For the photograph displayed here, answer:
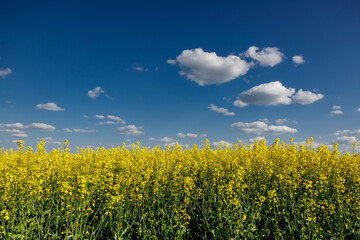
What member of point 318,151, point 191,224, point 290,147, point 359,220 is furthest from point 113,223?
point 318,151

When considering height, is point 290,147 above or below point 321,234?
above

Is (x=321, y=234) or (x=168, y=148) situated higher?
(x=168, y=148)

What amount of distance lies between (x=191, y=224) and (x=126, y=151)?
662cm

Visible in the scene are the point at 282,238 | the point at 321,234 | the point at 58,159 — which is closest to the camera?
the point at 282,238

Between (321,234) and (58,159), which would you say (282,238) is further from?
(58,159)

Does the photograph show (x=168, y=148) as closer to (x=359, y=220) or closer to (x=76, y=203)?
(x=76, y=203)

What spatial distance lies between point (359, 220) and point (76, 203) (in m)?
6.66

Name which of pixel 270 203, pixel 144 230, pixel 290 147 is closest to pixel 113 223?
pixel 144 230

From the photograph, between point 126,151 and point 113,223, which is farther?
point 126,151

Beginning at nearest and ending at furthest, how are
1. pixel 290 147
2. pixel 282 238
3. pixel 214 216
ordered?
pixel 282 238 → pixel 214 216 → pixel 290 147

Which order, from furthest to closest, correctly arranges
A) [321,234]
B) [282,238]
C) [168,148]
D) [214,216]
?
[168,148] → [214,216] → [321,234] → [282,238]

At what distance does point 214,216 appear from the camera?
18.5 ft

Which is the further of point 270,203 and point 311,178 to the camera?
point 311,178

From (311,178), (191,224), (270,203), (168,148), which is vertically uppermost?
(168,148)
